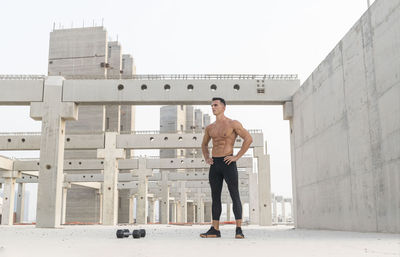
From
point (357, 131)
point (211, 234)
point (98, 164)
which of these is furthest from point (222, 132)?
point (98, 164)

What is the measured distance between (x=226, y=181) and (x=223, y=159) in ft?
1.28

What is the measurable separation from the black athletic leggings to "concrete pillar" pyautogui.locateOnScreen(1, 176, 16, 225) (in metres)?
29.6

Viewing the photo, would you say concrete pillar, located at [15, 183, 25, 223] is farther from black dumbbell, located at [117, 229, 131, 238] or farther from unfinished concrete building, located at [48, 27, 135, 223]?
black dumbbell, located at [117, 229, 131, 238]

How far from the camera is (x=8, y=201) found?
32719mm

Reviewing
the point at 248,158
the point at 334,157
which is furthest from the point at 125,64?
the point at 334,157

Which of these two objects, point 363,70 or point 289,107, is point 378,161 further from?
point 289,107

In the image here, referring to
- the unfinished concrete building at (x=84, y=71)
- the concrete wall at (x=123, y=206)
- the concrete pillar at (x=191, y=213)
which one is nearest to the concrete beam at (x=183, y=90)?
the unfinished concrete building at (x=84, y=71)

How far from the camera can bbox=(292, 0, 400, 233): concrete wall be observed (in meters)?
7.93

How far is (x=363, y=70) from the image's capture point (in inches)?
364

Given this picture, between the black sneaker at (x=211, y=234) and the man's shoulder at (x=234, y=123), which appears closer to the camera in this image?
the black sneaker at (x=211, y=234)

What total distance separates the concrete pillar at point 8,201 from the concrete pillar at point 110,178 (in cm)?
1090

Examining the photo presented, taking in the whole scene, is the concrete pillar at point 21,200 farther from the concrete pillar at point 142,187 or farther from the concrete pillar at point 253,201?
the concrete pillar at point 253,201

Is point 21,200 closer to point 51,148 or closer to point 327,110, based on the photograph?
point 51,148

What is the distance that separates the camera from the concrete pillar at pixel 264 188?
24.2 m
